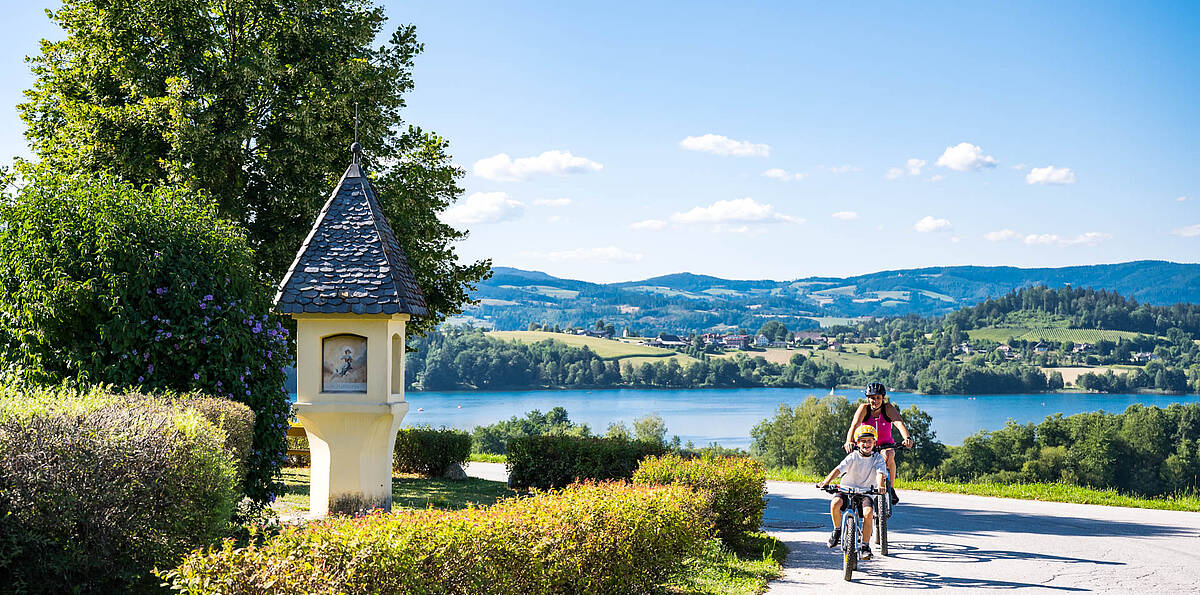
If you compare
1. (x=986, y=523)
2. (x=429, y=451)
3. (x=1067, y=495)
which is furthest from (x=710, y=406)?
(x=986, y=523)

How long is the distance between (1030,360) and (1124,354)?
35.1 ft

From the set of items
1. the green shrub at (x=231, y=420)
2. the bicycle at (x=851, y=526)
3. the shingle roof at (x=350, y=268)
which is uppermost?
the shingle roof at (x=350, y=268)

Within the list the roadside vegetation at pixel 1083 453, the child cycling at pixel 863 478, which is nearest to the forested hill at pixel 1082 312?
the roadside vegetation at pixel 1083 453

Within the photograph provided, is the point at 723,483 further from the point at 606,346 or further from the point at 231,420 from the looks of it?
the point at 606,346

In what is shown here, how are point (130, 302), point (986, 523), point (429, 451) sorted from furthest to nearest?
point (429, 451) → point (986, 523) → point (130, 302)

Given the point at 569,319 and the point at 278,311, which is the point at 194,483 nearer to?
the point at 278,311

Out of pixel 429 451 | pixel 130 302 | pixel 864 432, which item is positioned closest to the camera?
pixel 130 302

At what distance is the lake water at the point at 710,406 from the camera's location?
6875 centimetres

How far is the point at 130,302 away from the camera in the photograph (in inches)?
342

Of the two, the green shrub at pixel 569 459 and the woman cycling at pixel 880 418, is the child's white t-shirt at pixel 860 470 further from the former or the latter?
the green shrub at pixel 569 459

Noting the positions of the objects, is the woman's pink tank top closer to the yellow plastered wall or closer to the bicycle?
the bicycle

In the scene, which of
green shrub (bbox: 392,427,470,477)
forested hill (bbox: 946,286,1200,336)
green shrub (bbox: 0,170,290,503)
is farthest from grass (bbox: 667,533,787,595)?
forested hill (bbox: 946,286,1200,336)

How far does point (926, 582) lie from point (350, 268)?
662cm

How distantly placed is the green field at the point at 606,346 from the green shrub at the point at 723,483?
325 feet
